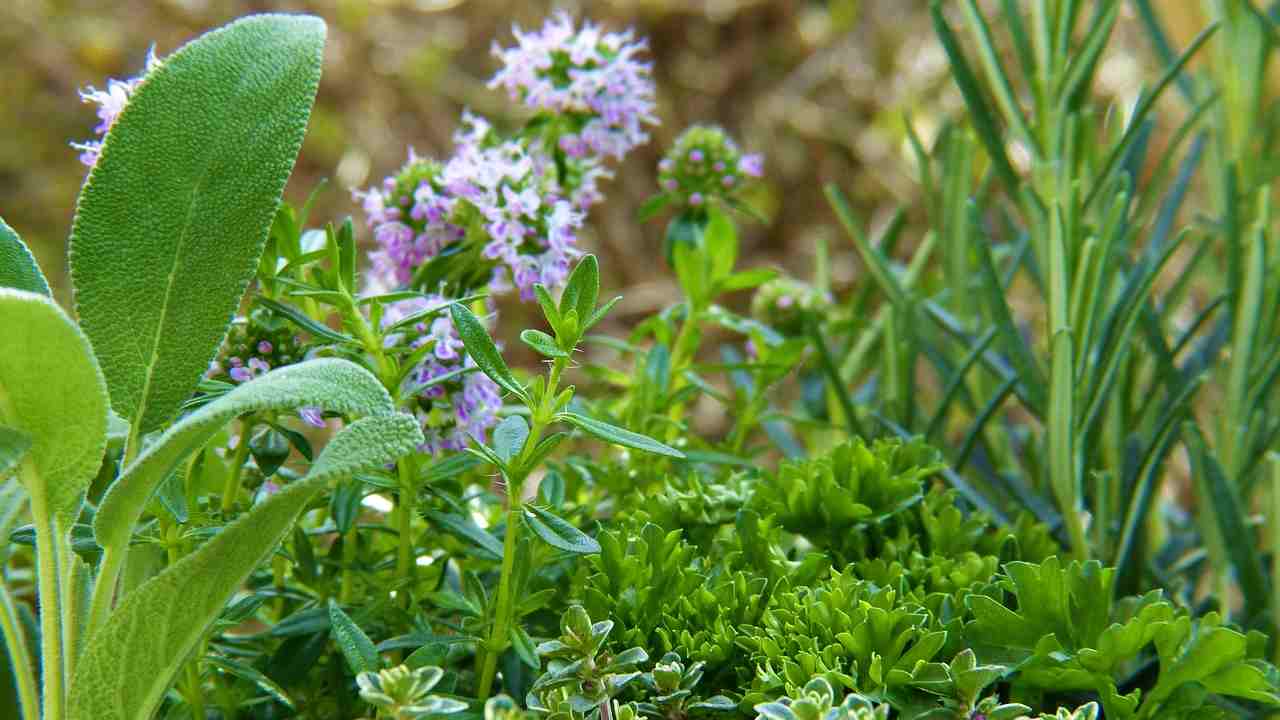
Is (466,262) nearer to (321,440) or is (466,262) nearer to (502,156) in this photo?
(502,156)

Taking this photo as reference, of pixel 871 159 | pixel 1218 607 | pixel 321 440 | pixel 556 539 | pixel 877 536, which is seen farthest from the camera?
pixel 871 159

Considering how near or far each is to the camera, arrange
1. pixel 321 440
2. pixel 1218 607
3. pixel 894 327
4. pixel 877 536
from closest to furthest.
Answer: pixel 877 536 → pixel 1218 607 → pixel 894 327 → pixel 321 440

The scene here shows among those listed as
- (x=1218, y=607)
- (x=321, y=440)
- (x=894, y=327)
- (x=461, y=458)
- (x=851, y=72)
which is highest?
(x=851, y=72)

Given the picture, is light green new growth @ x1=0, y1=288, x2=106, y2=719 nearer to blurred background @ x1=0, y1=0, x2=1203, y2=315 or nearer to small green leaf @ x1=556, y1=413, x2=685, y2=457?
small green leaf @ x1=556, y1=413, x2=685, y2=457

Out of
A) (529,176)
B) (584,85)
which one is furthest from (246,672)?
(584,85)

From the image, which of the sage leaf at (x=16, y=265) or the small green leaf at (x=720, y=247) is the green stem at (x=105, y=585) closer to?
the sage leaf at (x=16, y=265)

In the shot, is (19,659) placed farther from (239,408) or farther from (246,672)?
(239,408)

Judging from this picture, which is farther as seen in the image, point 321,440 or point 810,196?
point 810,196

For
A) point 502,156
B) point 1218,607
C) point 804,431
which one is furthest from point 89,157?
point 1218,607
